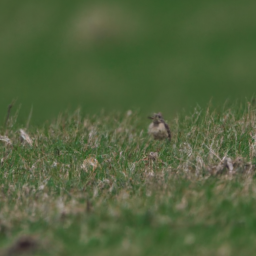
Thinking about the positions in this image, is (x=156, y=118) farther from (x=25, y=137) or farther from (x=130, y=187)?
(x=130, y=187)

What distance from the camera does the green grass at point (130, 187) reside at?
4.92 metres

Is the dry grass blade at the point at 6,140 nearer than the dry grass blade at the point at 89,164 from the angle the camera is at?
No

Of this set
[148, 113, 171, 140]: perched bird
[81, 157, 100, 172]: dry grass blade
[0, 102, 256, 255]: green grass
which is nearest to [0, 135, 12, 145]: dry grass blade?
[0, 102, 256, 255]: green grass

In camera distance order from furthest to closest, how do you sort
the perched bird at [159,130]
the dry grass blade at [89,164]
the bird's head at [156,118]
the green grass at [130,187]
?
the bird's head at [156,118]
the perched bird at [159,130]
the dry grass blade at [89,164]
the green grass at [130,187]

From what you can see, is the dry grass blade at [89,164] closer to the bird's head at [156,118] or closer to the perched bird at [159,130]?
the perched bird at [159,130]

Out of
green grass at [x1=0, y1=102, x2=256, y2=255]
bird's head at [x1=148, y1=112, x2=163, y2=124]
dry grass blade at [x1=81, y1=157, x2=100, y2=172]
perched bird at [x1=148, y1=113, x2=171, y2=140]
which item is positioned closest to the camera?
green grass at [x1=0, y1=102, x2=256, y2=255]

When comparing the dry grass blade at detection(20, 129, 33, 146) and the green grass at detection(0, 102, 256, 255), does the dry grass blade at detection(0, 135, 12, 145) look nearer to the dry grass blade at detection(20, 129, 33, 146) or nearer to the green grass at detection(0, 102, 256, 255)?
the green grass at detection(0, 102, 256, 255)

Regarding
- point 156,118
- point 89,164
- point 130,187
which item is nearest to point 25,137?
point 89,164

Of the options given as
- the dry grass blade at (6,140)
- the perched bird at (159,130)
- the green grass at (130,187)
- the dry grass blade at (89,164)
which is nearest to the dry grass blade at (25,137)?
the green grass at (130,187)

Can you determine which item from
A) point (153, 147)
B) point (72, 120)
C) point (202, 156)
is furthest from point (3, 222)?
point (72, 120)

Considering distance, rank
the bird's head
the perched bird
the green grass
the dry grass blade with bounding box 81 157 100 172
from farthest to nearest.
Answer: the bird's head < the perched bird < the dry grass blade with bounding box 81 157 100 172 < the green grass

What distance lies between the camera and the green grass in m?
4.92

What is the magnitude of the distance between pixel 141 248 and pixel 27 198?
1.89m

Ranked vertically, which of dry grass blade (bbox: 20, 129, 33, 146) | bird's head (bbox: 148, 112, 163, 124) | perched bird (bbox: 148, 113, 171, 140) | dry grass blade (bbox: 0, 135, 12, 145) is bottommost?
dry grass blade (bbox: 0, 135, 12, 145)
